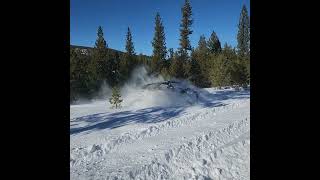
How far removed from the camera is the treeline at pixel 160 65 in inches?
1225

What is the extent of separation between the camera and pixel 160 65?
130 ft

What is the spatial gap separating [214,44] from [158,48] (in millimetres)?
13751

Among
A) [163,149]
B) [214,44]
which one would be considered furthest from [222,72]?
[163,149]

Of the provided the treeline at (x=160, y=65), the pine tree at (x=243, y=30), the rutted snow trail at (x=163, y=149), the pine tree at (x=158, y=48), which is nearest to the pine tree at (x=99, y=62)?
the treeline at (x=160, y=65)

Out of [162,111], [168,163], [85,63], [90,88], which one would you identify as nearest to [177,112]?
[162,111]

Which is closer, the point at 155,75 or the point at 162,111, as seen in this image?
the point at 162,111

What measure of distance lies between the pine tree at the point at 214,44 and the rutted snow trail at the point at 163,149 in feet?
122

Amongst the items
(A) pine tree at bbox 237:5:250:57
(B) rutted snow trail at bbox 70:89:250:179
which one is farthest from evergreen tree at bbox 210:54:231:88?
(A) pine tree at bbox 237:5:250:57

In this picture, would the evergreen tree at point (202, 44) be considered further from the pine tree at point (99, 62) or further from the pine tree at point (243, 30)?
the pine tree at point (99, 62)
